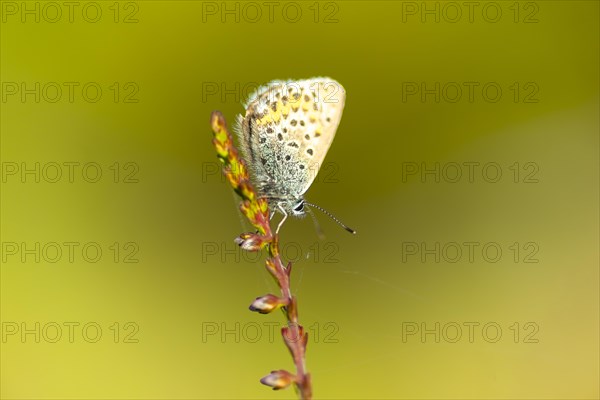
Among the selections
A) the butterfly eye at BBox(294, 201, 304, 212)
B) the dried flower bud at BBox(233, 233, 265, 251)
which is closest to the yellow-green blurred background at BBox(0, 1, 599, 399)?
the butterfly eye at BBox(294, 201, 304, 212)

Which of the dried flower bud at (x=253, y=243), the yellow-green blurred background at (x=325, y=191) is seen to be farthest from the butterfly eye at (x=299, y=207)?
the yellow-green blurred background at (x=325, y=191)

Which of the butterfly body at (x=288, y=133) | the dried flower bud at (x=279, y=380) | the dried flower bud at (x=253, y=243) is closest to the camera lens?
the dried flower bud at (x=279, y=380)

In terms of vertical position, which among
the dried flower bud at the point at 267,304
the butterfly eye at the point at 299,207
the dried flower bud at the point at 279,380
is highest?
the butterfly eye at the point at 299,207

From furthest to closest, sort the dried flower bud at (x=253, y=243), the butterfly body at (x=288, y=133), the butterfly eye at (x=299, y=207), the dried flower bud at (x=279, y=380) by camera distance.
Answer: the butterfly eye at (x=299, y=207) < the butterfly body at (x=288, y=133) < the dried flower bud at (x=253, y=243) < the dried flower bud at (x=279, y=380)

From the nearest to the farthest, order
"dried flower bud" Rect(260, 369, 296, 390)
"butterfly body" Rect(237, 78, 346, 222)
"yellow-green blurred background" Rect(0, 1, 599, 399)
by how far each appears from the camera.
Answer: "dried flower bud" Rect(260, 369, 296, 390), "butterfly body" Rect(237, 78, 346, 222), "yellow-green blurred background" Rect(0, 1, 599, 399)

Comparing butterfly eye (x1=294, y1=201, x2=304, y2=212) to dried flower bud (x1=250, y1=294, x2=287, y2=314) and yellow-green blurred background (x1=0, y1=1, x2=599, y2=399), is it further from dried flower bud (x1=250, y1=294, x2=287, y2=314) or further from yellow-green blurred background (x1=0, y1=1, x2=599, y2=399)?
yellow-green blurred background (x1=0, y1=1, x2=599, y2=399)

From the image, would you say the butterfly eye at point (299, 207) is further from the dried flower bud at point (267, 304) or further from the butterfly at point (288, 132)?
the dried flower bud at point (267, 304)

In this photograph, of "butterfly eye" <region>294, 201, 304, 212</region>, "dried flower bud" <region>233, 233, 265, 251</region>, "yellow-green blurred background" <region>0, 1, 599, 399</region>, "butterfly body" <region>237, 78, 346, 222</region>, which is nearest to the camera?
"dried flower bud" <region>233, 233, 265, 251</region>

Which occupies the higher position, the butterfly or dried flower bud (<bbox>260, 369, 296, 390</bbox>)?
the butterfly

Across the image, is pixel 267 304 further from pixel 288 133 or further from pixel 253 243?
pixel 288 133
